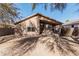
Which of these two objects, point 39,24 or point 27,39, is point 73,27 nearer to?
point 39,24

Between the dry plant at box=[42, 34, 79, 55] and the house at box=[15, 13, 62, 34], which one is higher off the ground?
the house at box=[15, 13, 62, 34]

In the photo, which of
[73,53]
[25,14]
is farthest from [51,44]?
[25,14]

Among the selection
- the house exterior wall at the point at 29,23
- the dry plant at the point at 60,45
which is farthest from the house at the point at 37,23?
the dry plant at the point at 60,45

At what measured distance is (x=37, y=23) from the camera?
150 centimetres

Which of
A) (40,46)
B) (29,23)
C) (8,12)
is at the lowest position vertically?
(40,46)

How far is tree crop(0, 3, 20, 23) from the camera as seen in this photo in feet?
4.90

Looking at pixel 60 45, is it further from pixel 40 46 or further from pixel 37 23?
pixel 37 23

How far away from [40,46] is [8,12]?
43 centimetres

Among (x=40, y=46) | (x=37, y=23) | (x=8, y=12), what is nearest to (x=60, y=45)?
(x=40, y=46)

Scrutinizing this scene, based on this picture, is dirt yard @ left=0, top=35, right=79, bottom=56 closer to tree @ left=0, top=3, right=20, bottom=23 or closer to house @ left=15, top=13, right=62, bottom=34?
house @ left=15, top=13, right=62, bottom=34

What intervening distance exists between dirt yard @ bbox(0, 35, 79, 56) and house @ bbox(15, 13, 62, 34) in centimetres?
7

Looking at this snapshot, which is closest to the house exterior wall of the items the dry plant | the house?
the house

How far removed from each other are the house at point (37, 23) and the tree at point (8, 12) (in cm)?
8

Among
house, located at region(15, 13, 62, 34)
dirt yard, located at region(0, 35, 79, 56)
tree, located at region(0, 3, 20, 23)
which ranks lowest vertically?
dirt yard, located at region(0, 35, 79, 56)
